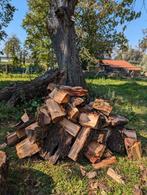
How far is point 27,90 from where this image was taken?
726 centimetres

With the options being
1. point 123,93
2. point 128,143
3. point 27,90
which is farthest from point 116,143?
point 123,93

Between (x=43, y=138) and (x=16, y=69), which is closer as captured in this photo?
(x=43, y=138)

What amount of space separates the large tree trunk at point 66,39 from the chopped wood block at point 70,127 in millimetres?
3083

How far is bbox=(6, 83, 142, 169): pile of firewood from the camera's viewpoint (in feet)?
14.6

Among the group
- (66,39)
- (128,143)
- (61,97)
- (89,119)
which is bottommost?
(128,143)

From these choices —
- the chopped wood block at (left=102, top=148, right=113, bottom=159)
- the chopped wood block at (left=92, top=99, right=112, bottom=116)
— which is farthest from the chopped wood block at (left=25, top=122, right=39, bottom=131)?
the chopped wood block at (left=102, top=148, right=113, bottom=159)

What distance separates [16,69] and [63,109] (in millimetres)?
24345

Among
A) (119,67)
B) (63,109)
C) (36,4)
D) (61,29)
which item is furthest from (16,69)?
(119,67)

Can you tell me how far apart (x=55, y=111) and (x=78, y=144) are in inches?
22.5

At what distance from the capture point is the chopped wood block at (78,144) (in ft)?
14.5

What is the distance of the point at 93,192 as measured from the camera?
397cm

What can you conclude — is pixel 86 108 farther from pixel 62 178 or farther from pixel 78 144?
pixel 62 178

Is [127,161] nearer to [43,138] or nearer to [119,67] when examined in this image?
[43,138]

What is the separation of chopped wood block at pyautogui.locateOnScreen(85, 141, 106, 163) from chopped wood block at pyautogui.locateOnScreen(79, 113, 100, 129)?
0.92 feet
